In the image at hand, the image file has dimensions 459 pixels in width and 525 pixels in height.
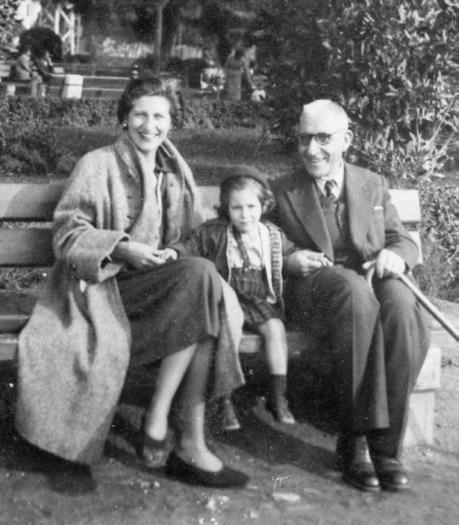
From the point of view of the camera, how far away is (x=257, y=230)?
4.59 m

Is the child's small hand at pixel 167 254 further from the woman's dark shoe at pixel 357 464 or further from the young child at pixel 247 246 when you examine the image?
the woman's dark shoe at pixel 357 464

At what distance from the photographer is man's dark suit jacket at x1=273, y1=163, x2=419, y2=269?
4.68m

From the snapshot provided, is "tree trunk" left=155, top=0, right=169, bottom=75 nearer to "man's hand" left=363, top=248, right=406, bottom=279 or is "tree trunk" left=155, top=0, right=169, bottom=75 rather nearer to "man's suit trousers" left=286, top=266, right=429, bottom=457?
"man's hand" left=363, top=248, right=406, bottom=279

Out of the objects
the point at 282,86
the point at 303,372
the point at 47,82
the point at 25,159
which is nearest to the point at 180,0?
the point at 47,82

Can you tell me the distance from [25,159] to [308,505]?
960 cm

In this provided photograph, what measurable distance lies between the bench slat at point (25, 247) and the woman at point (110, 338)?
26 cm

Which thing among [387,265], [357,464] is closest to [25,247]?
[387,265]

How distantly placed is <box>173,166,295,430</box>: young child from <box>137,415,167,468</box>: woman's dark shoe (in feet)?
1.94

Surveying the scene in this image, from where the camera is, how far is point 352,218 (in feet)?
15.4

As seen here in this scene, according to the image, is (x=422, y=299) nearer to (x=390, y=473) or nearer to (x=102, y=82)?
(x=390, y=473)

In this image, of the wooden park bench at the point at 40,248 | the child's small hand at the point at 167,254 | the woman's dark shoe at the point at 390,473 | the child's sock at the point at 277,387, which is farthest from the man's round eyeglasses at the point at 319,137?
the woman's dark shoe at the point at 390,473

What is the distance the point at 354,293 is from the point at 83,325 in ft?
3.45

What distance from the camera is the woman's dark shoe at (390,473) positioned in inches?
165

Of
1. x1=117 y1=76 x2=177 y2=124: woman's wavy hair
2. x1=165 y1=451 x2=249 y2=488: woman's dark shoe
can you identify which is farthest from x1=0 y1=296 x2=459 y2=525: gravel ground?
x1=117 y1=76 x2=177 y2=124: woman's wavy hair
